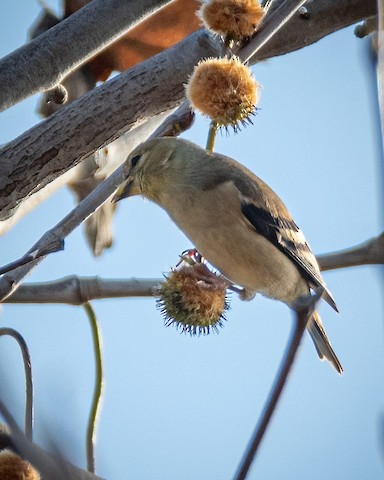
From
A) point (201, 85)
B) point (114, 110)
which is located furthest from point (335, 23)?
point (201, 85)

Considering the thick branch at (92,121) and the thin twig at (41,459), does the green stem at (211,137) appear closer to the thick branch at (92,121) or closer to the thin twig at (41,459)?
the thick branch at (92,121)

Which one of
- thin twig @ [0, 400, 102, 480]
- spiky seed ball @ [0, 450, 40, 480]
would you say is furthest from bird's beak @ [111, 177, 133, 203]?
Result: thin twig @ [0, 400, 102, 480]

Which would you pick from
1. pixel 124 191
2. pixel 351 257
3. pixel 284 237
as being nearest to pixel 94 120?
pixel 124 191

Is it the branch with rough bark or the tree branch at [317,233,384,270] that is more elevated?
the branch with rough bark

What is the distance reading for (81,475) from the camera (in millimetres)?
1588

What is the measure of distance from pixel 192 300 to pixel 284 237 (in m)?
1.08

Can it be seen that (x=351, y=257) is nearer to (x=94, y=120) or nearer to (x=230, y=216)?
(x=230, y=216)

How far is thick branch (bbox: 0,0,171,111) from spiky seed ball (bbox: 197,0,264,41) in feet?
2.47

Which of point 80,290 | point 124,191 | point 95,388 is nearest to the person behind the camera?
point 95,388

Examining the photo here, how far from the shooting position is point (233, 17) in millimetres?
2922

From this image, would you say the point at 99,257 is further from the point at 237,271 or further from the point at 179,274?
the point at 179,274

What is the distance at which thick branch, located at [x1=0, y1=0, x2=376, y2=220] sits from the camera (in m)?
3.36

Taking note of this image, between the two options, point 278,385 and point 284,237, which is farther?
point 284,237

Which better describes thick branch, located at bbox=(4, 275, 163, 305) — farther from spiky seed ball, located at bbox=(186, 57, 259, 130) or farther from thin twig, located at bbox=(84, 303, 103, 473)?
spiky seed ball, located at bbox=(186, 57, 259, 130)
